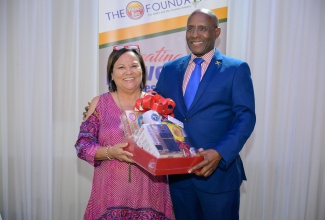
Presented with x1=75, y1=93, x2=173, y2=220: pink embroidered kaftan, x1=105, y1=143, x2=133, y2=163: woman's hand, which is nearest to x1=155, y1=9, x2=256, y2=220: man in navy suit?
x1=75, y1=93, x2=173, y2=220: pink embroidered kaftan

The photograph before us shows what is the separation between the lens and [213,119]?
1709 millimetres

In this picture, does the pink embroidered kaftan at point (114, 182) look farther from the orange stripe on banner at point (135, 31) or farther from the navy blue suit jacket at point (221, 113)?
the orange stripe on banner at point (135, 31)

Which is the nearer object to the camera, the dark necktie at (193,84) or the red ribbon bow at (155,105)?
the red ribbon bow at (155,105)

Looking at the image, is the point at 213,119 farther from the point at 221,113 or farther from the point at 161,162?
the point at 161,162

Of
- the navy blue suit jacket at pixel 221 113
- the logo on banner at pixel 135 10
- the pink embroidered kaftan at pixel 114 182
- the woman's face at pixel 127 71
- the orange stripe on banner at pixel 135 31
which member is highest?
the logo on banner at pixel 135 10

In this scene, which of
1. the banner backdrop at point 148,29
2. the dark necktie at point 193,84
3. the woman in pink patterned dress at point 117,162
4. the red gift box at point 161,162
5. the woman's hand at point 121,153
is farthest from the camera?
the banner backdrop at point 148,29

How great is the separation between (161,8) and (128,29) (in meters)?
0.37

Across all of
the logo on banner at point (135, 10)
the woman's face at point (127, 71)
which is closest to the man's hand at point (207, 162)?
the woman's face at point (127, 71)

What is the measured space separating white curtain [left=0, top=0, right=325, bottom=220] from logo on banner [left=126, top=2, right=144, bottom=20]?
443mm

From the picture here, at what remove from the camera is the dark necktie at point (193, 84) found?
1.78 m

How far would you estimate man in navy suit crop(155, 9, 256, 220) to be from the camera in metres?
1.65

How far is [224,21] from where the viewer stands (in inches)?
105

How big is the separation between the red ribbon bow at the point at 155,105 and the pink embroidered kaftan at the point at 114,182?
0.13 m
